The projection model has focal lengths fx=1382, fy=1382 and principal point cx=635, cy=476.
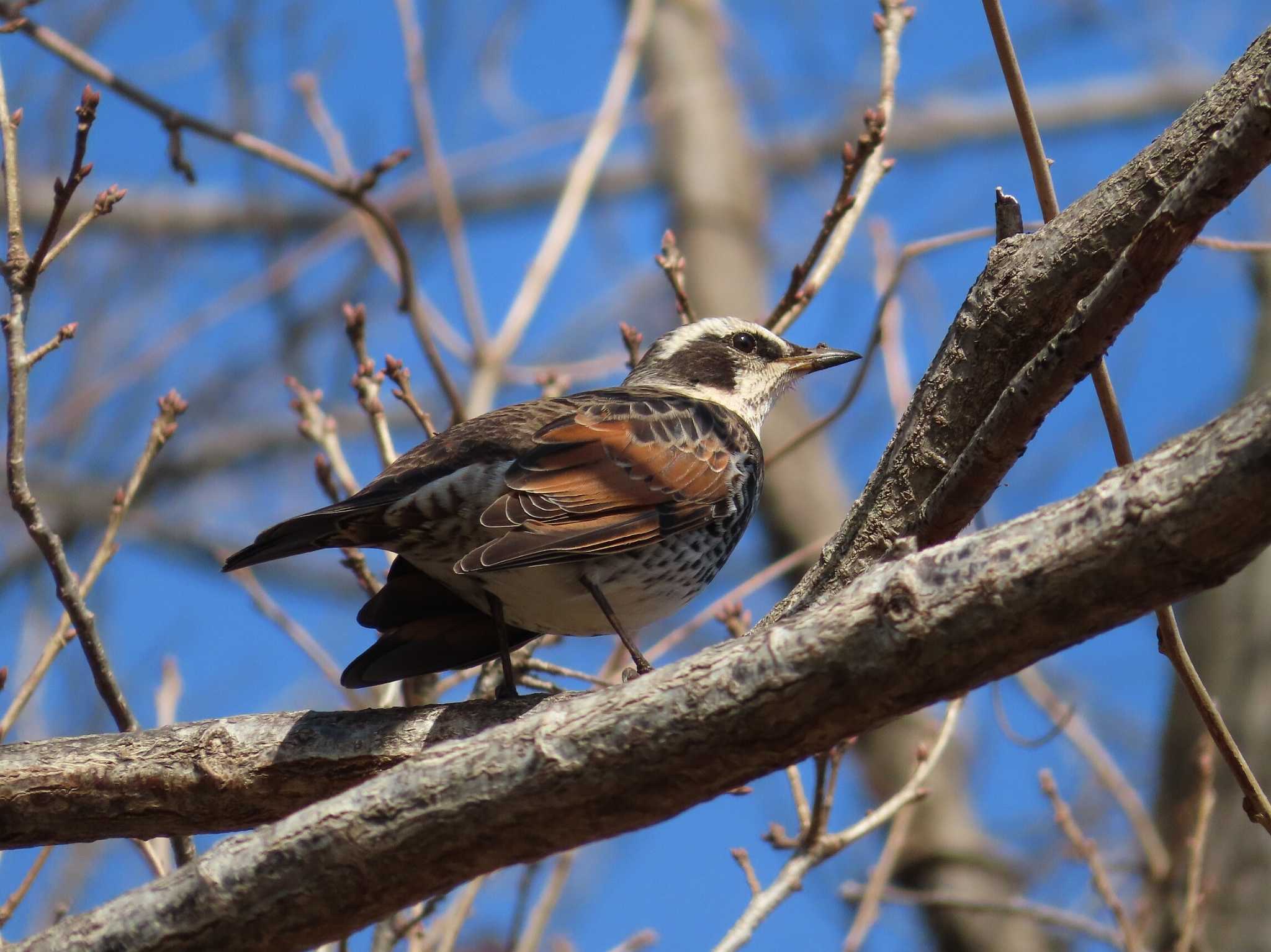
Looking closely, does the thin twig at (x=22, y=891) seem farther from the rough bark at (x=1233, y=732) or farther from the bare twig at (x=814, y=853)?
the rough bark at (x=1233, y=732)

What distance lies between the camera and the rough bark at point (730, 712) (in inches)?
98.7

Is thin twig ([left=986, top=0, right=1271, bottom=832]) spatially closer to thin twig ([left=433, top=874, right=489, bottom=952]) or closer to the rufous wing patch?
the rufous wing patch

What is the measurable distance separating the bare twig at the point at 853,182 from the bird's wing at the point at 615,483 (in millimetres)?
594

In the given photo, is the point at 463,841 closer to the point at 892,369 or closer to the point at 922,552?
the point at 922,552

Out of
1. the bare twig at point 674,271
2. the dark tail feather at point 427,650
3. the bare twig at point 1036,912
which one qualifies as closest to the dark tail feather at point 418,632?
the dark tail feather at point 427,650

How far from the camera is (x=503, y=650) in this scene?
486 cm

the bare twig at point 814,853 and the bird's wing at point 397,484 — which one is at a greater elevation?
the bird's wing at point 397,484

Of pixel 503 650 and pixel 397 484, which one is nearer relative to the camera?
pixel 397 484

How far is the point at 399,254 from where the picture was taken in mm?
5316

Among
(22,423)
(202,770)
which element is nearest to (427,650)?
(202,770)

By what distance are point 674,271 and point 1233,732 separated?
199 inches

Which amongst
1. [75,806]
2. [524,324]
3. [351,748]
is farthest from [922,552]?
[524,324]

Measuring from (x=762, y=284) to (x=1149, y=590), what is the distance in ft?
35.8

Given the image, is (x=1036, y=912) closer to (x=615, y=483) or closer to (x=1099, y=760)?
(x=1099, y=760)
